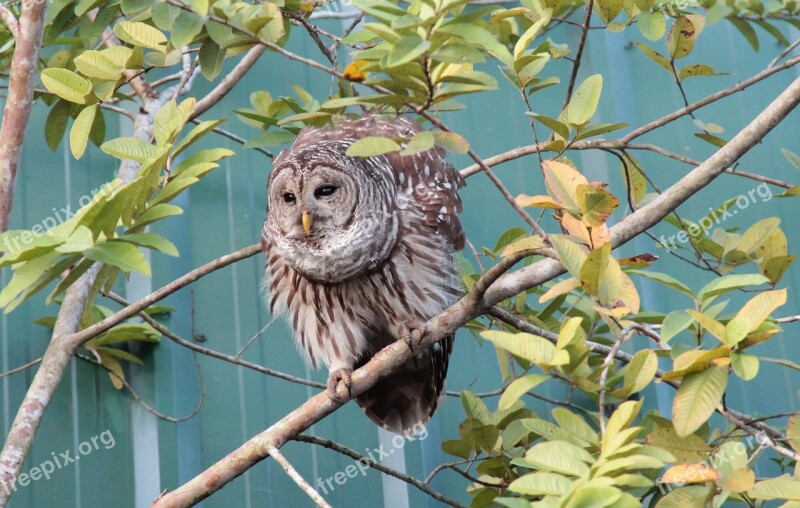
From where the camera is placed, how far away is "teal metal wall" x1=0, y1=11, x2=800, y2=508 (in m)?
3.97

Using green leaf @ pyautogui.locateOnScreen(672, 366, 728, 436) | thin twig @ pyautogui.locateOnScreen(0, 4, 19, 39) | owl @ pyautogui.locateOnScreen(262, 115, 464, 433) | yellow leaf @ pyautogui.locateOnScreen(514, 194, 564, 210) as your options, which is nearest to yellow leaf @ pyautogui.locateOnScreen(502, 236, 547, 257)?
yellow leaf @ pyautogui.locateOnScreen(514, 194, 564, 210)

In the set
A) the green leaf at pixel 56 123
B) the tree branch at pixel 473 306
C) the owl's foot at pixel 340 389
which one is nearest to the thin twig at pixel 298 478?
the tree branch at pixel 473 306

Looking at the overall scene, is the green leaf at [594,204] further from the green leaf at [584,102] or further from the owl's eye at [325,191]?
the owl's eye at [325,191]

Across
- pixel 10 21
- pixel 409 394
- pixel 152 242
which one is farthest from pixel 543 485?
pixel 10 21

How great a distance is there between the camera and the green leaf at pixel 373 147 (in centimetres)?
201

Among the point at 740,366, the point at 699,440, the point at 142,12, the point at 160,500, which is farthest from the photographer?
the point at 142,12

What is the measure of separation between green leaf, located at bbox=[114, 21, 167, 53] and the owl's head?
63cm

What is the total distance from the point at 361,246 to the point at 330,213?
17 cm

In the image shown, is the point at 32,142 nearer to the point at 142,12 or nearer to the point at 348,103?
the point at 142,12

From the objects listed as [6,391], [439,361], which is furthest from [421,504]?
[6,391]

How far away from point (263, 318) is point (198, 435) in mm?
540

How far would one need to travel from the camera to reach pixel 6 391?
3.95 m

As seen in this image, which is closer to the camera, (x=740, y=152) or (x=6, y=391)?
(x=740, y=152)

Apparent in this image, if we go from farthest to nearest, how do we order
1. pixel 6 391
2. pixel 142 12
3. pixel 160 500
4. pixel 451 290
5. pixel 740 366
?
pixel 6 391 → pixel 451 290 → pixel 142 12 → pixel 160 500 → pixel 740 366
